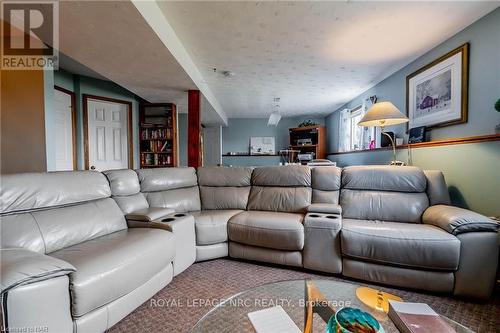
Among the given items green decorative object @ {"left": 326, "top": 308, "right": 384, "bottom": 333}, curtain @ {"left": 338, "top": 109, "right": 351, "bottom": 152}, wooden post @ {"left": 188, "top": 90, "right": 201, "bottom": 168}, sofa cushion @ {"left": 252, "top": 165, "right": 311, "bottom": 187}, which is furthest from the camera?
curtain @ {"left": 338, "top": 109, "right": 351, "bottom": 152}

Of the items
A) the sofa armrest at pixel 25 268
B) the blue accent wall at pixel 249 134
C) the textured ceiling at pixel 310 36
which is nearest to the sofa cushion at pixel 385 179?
the textured ceiling at pixel 310 36

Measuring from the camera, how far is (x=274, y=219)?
2078 mm

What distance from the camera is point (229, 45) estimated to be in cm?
244

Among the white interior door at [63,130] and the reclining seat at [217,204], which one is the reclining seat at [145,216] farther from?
Answer: the white interior door at [63,130]

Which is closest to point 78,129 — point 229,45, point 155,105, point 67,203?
point 155,105

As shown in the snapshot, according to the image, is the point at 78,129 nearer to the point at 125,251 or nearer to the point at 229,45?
the point at 229,45

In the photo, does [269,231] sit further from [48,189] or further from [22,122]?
[22,122]

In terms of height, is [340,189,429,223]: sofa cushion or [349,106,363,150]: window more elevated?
[349,106,363,150]: window

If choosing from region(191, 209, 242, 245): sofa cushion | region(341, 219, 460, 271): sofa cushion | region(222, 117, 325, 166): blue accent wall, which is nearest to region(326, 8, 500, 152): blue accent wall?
region(341, 219, 460, 271): sofa cushion

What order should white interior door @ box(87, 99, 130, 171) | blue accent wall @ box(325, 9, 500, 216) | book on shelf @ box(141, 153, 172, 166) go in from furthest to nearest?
book on shelf @ box(141, 153, 172, 166) → white interior door @ box(87, 99, 130, 171) → blue accent wall @ box(325, 9, 500, 216)

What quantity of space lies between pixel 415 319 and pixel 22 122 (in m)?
3.57

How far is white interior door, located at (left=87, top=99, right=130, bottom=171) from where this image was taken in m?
3.73

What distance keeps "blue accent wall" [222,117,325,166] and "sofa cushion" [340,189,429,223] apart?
4.34 m

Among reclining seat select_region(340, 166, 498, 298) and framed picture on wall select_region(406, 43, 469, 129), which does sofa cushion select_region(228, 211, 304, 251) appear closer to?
reclining seat select_region(340, 166, 498, 298)
